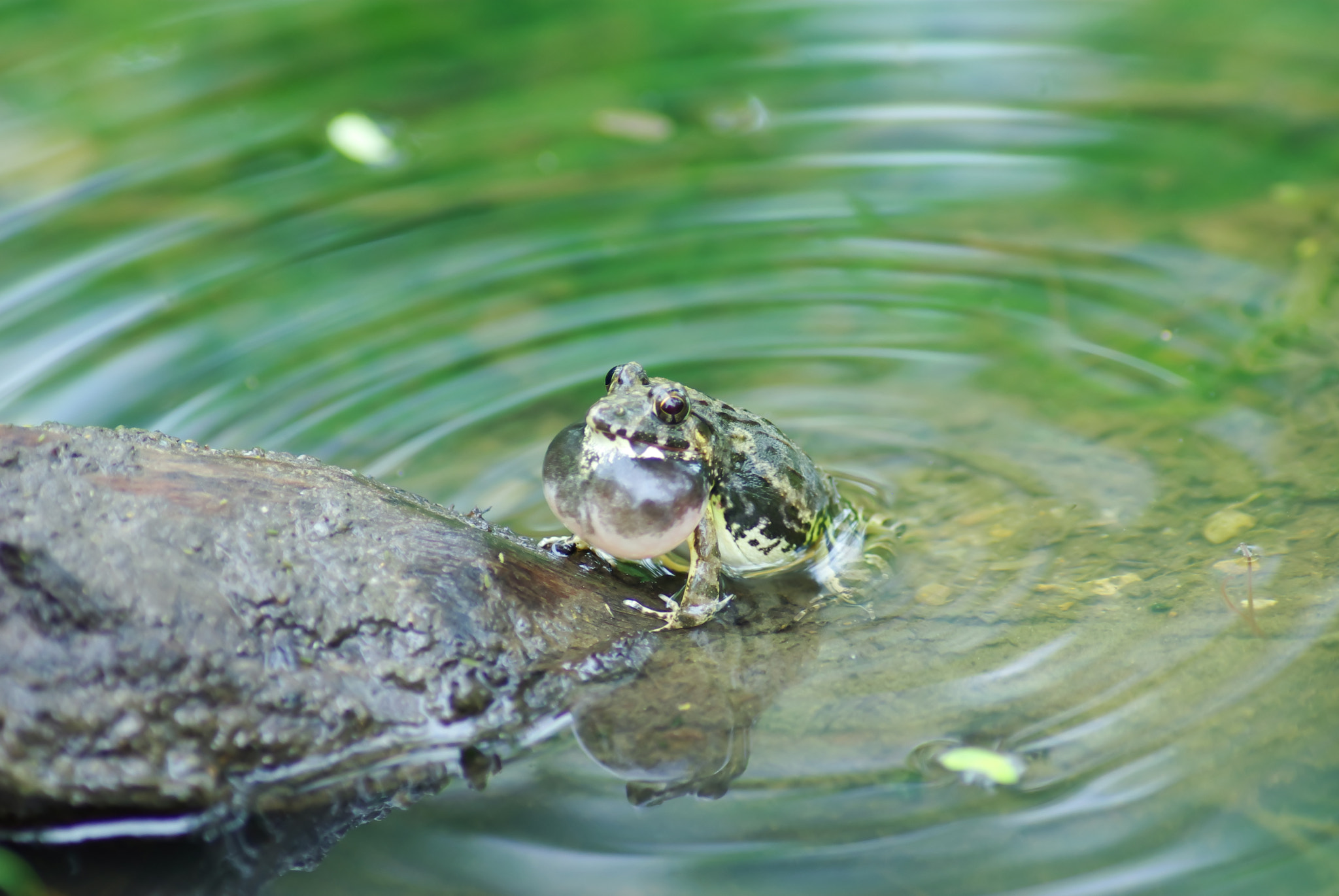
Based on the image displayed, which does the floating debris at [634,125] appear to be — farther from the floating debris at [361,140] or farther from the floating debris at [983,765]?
the floating debris at [983,765]

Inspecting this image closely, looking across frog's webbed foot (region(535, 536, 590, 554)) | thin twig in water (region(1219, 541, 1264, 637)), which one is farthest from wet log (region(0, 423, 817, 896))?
thin twig in water (region(1219, 541, 1264, 637))

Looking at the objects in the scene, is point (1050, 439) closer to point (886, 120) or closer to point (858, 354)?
point (858, 354)

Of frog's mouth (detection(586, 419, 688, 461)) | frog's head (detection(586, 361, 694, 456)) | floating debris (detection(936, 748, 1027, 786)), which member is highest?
frog's head (detection(586, 361, 694, 456))

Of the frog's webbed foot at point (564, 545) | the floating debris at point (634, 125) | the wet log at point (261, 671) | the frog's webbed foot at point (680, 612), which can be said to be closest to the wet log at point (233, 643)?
the wet log at point (261, 671)

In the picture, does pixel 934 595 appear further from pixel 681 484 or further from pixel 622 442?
pixel 622 442

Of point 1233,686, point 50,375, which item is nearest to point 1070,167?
point 1233,686

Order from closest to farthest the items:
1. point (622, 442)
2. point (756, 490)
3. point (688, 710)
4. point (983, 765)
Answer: point (983, 765), point (688, 710), point (622, 442), point (756, 490)

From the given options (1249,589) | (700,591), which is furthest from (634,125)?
(1249,589)

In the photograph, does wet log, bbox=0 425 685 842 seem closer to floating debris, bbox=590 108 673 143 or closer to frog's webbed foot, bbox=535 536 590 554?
frog's webbed foot, bbox=535 536 590 554
